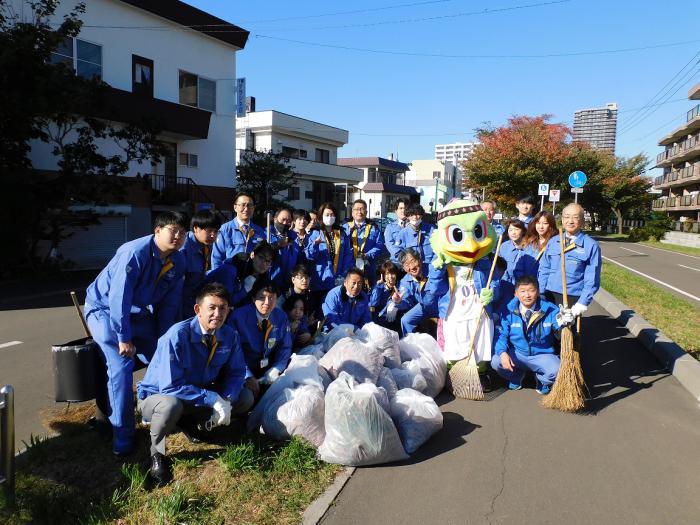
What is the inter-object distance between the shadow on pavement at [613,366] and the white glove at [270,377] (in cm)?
265

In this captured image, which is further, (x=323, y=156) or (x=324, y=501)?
(x=323, y=156)

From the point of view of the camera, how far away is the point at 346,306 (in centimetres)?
512

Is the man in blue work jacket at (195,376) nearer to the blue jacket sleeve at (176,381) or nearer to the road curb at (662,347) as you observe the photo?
the blue jacket sleeve at (176,381)

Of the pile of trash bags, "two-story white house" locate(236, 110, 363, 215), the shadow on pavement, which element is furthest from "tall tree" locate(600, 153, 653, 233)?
the pile of trash bags

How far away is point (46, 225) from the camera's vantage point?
12.2 metres

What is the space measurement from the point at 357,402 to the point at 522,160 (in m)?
26.0

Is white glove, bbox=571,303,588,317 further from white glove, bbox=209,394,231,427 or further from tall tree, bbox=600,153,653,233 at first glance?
tall tree, bbox=600,153,653,233

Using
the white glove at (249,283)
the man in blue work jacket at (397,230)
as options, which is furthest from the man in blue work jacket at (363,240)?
the white glove at (249,283)

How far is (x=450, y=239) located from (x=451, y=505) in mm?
2481

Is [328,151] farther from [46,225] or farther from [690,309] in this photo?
[690,309]

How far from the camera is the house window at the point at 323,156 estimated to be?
31.3 meters

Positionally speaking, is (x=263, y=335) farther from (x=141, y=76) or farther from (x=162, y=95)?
(x=162, y=95)

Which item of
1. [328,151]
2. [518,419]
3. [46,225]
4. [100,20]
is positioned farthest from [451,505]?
[328,151]

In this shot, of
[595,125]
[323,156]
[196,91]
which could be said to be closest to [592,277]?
[196,91]
